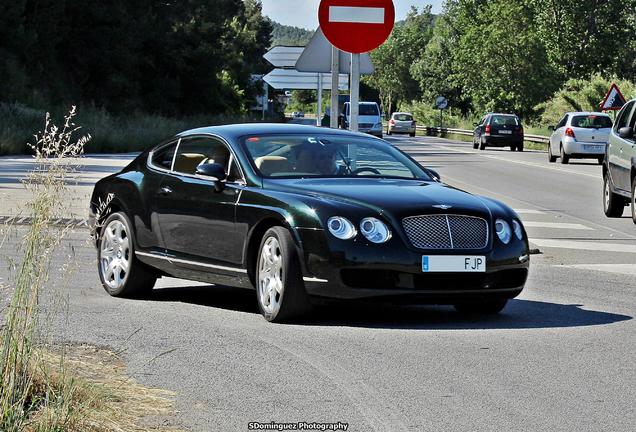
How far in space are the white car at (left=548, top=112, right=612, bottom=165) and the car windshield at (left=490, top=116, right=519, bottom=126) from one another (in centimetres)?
1487

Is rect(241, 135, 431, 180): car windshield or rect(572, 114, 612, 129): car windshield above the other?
rect(241, 135, 431, 180): car windshield

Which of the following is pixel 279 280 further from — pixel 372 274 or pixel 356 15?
pixel 356 15

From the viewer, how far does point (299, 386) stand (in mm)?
7344

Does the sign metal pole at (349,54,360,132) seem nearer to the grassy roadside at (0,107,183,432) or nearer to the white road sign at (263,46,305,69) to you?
the grassy roadside at (0,107,183,432)

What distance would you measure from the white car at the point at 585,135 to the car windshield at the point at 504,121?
1487 centimetres

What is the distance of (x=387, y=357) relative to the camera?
27.3 ft

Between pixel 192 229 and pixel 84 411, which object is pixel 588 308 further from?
pixel 84 411

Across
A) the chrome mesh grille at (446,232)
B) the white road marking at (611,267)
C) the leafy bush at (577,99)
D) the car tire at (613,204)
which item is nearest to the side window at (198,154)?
the chrome mesh grille at (446,232)

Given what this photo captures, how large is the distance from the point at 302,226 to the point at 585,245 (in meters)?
7.83

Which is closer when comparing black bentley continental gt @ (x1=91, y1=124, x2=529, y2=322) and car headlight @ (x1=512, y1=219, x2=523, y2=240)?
black bentley continental gt @ (x1=91, y1=124, x2=529, y2=322)

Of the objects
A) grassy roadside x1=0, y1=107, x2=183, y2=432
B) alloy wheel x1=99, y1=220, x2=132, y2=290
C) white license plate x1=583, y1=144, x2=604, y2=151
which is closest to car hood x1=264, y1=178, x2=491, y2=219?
alloy wheel x1=99, y1=220, x2=132, y2=290

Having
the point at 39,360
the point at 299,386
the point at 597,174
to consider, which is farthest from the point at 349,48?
the point at 597,174

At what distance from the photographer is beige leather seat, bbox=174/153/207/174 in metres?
11.1

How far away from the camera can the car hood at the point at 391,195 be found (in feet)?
31.3
